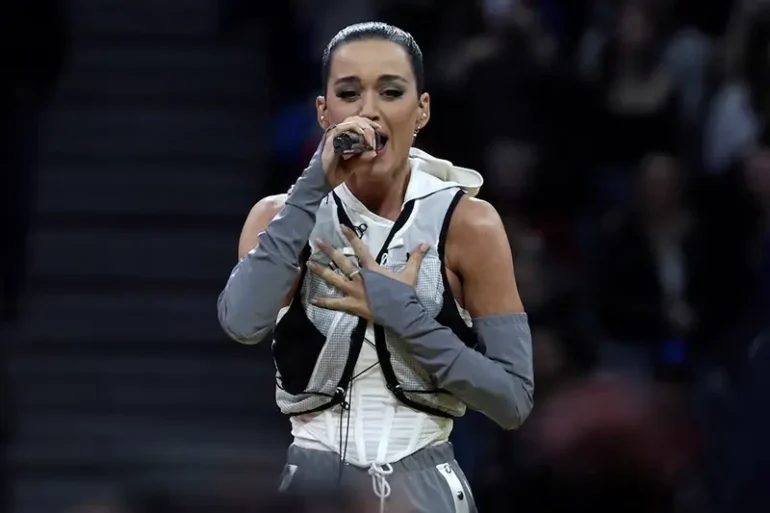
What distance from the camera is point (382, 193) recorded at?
104 inches

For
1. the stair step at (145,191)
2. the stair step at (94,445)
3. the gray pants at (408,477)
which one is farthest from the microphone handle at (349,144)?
the stair step at (145,191)

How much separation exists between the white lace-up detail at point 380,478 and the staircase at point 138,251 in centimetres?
200

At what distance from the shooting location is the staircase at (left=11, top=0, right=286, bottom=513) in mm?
5004

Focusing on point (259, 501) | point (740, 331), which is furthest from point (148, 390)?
point (259, 501)

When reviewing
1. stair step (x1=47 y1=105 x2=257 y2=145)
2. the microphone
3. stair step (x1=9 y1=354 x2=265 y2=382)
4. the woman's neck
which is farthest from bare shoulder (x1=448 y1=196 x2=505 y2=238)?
stair step (x1=47 y1=105 x2=257 y2=145)

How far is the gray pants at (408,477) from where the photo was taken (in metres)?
2.48

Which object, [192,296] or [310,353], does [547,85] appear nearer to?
[192,296]

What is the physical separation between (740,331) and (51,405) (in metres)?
2.28

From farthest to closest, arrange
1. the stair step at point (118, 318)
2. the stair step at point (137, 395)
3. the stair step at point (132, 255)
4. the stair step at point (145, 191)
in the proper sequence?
the stair step at point (145, 191)
the stair step at point (132, 255)
the stair step at point (118, 318)
the stair step at point (137, 395)

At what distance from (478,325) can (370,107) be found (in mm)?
409

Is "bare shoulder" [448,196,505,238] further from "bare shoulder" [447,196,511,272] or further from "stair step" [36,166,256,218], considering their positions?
"stair step" [36,166,256,218]

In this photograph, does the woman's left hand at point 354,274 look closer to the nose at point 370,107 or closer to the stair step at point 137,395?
the nose at point 370,107

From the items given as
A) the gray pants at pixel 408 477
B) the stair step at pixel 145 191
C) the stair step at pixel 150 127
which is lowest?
the stair step at pixel 145 191

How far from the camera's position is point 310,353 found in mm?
2521
